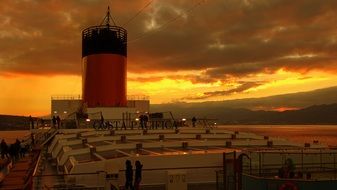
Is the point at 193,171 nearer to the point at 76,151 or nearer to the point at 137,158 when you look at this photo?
the point at 137,158

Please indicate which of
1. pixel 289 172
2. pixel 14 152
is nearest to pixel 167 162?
pixel 289 172

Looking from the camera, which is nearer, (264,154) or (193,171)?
(264,154)

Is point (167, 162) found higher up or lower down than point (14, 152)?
higher up

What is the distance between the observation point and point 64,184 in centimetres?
1441

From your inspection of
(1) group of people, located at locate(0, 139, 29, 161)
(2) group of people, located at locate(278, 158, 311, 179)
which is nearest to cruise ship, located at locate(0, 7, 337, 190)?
(2) group of people, located at locate(278, 158, 311, 179)

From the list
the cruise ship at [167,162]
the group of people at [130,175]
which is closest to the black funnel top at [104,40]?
the cruise ship at [167,162]

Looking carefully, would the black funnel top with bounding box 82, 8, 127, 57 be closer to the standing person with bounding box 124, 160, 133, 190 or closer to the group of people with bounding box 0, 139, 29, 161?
the group of people with bounding box 0, 139, 29, 161

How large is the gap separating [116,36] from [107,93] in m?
4.62

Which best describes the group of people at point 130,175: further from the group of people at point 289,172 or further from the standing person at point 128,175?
the group of people at point 289,172

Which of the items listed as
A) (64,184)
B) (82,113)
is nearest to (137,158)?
(64,184)

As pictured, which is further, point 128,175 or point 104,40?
point 104,40

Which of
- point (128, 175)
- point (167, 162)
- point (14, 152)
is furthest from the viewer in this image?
point (14, 152)

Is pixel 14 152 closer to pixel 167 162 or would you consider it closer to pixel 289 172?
pixel 167 162

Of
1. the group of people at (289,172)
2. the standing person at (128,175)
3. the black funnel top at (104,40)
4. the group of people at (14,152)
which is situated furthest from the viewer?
the black funnel top at (104,40)
